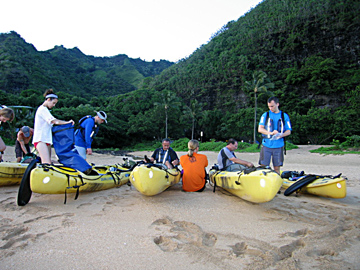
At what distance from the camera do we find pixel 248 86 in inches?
1081

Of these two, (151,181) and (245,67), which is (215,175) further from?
(245,67)

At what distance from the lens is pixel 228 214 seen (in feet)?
11.1

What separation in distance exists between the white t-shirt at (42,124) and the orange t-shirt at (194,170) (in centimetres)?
251

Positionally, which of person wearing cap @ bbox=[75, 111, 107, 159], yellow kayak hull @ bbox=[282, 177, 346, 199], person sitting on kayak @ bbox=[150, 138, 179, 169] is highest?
person wearing cap @ bbox=[75, 111, 107, 159]

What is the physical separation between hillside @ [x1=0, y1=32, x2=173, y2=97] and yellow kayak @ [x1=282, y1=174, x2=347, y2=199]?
57.6 meters

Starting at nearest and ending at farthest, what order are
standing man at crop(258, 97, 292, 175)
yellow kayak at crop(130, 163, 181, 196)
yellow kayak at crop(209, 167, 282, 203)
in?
yellow kayak at crop(209, 167, 282, 203)
yellow kayak at crop(130, 163, 181, 196)
standing man at crop(258, 97, 292, 175)

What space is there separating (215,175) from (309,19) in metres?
52.6

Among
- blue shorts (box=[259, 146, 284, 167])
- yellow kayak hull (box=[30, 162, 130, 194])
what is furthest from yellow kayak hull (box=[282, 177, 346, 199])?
yellow kayak hull (box=[30, 162, 130, 194])

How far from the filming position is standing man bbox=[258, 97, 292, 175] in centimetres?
441

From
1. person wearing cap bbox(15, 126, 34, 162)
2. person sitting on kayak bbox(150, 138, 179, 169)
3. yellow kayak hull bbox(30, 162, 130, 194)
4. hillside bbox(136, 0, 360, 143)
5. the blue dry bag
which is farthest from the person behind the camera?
hillside bbox(136, 0, 360, 143)

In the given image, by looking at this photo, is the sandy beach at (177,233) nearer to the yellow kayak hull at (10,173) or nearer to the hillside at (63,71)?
the yellow kayak hull at (10,173)

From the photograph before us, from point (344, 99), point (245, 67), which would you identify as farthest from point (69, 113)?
point (344, 99)

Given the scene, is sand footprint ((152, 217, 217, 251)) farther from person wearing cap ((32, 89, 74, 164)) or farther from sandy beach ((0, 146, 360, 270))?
person wearing cap ((32, 89, 74, 164))

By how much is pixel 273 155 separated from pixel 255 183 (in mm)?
1420
